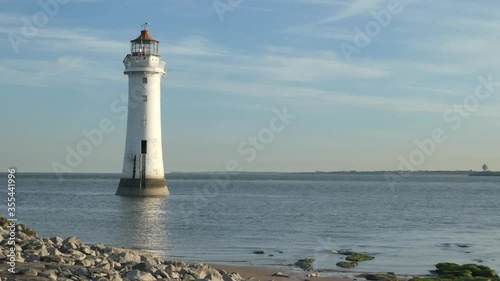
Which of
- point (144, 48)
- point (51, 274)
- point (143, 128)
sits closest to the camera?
point (51, 274)

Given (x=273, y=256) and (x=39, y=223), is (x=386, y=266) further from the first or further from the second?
(x=39, y=223)

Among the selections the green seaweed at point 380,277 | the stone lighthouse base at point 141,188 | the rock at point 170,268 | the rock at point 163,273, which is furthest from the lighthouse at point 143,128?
the rock at point 163,273

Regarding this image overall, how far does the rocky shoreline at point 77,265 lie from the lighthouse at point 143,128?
27.7 m

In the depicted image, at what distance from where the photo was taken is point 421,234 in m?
31.0

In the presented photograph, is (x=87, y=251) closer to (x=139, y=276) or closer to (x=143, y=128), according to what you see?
(x=139, y=276)

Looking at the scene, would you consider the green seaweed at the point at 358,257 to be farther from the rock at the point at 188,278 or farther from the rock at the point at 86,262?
the rock at the point at 86,262

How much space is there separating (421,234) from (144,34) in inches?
1011

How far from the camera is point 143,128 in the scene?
44812 millimetres

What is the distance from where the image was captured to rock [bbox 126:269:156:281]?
12.9 metres

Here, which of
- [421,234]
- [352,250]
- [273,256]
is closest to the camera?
Result: [273,256]

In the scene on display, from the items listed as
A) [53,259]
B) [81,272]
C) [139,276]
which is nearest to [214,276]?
[139,276]

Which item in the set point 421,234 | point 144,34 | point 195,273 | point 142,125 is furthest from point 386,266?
point 144,34

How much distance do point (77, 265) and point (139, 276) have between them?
4.90 feet

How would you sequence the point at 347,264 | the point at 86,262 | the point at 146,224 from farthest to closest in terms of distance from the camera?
1. the point at 146,224
2. the point at 347,264
3. the point at 86,262
